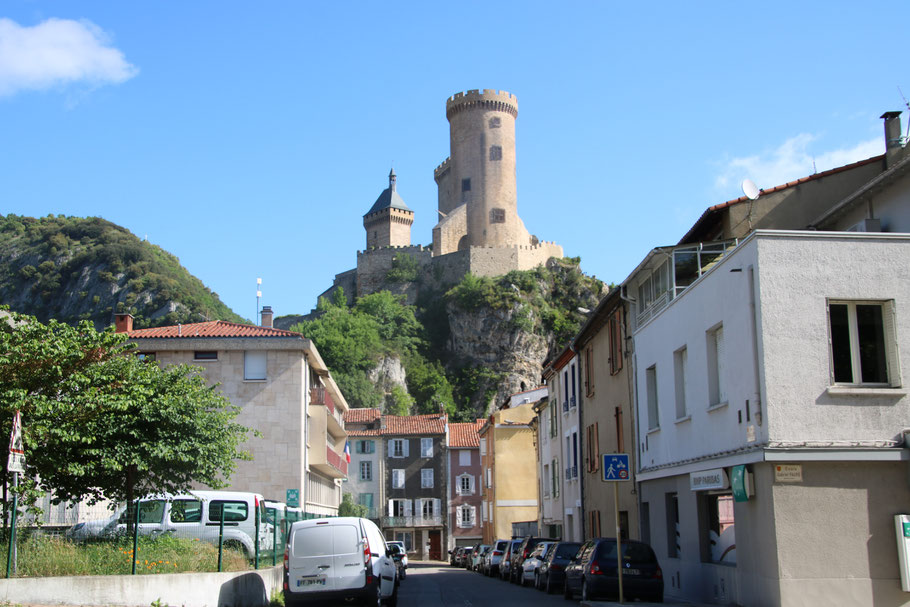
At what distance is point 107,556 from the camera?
591 inches

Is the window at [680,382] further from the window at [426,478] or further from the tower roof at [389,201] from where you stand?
the tower roof at [389,201]

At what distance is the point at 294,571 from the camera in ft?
51.8

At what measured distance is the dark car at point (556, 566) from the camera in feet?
76.4

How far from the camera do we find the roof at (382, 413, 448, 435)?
6881cm

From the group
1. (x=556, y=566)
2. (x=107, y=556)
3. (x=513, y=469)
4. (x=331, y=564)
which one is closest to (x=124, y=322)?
(x=556, y=566)

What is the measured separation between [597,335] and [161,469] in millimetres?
14388

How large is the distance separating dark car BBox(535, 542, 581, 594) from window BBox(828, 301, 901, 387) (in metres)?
10.8

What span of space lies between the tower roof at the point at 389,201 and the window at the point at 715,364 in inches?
3930

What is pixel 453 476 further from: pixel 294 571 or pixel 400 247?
pixel 294 571

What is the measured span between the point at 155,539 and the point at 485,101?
295 ft

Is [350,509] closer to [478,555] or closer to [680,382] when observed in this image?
[478,555]

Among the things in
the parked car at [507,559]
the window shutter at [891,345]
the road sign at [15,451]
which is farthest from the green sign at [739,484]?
the parked car at [507,559]

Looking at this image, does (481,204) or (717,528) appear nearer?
(717,528)

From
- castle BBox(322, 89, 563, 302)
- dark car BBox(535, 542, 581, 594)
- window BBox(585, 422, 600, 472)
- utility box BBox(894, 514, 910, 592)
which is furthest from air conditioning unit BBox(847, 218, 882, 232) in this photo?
castle BBox(322, 89, 563, 302)
